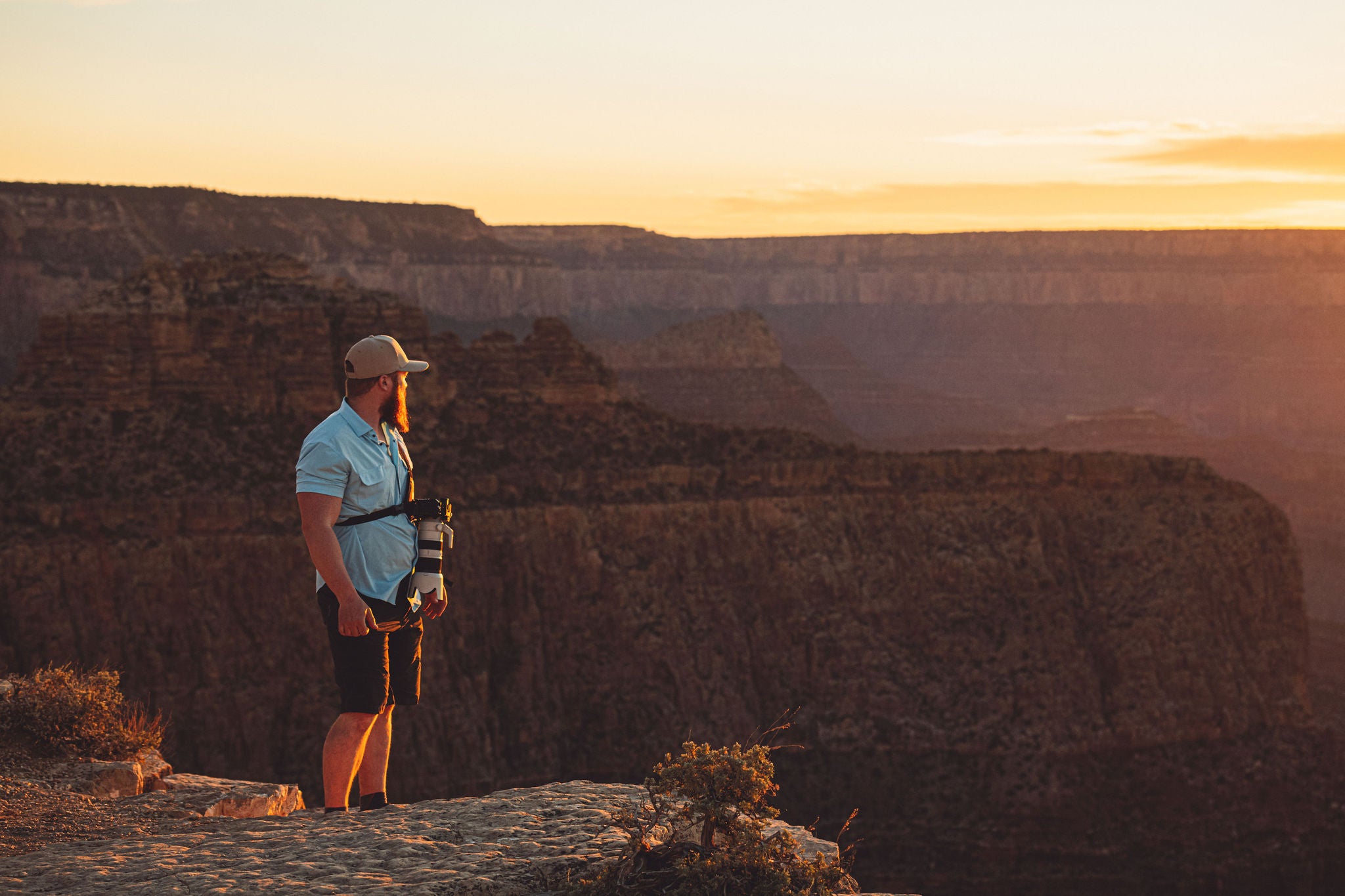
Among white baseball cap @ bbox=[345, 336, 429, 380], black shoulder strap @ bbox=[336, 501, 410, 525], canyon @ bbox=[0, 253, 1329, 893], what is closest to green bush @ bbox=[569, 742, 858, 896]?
black shoulder strap @ bbox=[336, 501, 410, 525]

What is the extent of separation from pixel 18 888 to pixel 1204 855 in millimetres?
43147

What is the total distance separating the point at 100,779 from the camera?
40.9 ft

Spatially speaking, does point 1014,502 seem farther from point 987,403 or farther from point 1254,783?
point 987,403

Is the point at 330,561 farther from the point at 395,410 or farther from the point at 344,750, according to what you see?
the point at 344,750

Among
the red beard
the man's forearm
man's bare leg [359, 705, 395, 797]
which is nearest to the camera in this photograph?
the man's forearm

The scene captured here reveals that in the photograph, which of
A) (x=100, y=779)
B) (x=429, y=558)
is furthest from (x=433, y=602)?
(x=100, y=779)

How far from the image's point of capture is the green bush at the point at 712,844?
8656mm

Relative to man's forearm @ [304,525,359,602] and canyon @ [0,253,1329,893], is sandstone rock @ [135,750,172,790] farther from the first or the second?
canyon @ [0,253,1329,893]

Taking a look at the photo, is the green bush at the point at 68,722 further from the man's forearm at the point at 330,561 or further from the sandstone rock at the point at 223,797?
the man's forearm at the point at 330,561

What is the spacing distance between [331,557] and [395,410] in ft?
4.16

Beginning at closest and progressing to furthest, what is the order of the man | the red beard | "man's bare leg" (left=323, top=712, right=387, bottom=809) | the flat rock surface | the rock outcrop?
the flat rock surface
the man
"man's bare leg" (left=323, top=712, right=387, bottom=809)
the red beard
the rock outcrop

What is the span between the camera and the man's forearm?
998cm

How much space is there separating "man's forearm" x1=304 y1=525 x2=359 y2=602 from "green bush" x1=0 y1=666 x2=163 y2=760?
4456 millimetres

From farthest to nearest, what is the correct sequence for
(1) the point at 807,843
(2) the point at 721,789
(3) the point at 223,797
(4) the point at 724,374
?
(4) the point at 724,374 → (3) the point at 223,797 → (1) the point at 807,843 → (2) the point at 721,789
